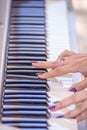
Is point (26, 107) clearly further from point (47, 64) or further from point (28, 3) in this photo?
point (28, 3)

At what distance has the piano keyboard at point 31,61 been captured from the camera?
0.79 m

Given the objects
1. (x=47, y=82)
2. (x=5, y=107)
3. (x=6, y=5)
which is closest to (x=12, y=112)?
(x=5, y=107)

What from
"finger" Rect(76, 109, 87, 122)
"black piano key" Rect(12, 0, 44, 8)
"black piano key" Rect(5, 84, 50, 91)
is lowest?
"finger" Rect(76, 109, 87, 122)

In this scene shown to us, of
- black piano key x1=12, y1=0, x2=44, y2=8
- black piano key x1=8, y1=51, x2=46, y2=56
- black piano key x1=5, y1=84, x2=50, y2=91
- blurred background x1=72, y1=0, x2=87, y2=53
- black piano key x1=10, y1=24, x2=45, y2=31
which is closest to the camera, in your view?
black piano key x1=5, y1=84, x2=50, y2=91

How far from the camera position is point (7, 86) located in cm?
87

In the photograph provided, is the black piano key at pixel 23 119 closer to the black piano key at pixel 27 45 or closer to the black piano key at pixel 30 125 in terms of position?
the black piano key at pixel 30 125

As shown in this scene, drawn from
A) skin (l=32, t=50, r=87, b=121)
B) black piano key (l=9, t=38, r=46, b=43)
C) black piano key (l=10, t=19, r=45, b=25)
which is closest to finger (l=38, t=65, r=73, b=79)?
skin (l=32, t=50, r=87, b=121)

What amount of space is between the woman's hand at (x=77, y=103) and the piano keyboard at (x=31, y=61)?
20 mm

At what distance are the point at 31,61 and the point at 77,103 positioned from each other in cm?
24

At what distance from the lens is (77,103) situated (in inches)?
31.0

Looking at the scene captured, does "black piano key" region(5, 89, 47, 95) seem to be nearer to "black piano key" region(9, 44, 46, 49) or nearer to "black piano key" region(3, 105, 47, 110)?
"black piano key" region(3, 105, 47, 110)

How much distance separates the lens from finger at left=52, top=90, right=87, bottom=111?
76cm

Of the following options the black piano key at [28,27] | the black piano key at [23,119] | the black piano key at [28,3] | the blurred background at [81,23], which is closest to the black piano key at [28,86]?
the black piano key at [23,119]

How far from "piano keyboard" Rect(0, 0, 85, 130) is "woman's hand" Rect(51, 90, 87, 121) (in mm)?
20
